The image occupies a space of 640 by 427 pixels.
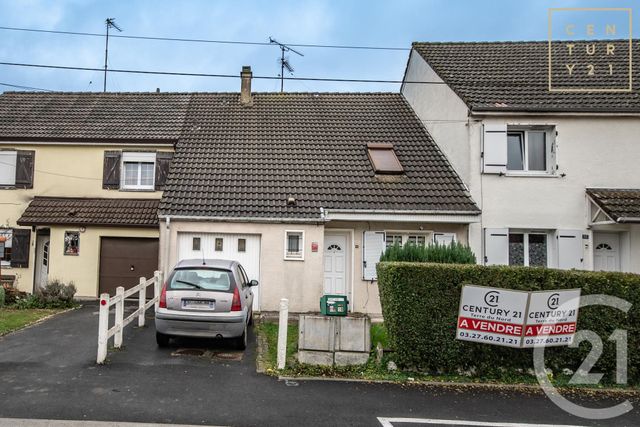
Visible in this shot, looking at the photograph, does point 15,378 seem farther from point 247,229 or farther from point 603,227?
point 603,227

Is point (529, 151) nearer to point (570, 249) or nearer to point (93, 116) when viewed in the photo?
point (570, 249)

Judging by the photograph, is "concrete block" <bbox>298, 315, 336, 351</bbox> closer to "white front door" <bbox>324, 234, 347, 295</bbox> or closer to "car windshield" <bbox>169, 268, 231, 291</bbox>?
"car windshield" <bbox>169, 268, 231, 291</bbox>

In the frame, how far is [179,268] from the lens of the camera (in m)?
7.73

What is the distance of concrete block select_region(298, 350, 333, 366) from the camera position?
6.85 meters

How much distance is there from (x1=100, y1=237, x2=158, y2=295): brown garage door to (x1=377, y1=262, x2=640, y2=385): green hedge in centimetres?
894

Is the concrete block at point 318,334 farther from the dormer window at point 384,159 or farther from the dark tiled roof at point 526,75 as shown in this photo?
the dark tiled roof at point 526,75

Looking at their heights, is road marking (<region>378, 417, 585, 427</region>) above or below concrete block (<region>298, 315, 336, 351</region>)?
below

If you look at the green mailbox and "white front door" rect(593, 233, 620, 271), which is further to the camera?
"white front door" rect(593, 233, 620, 271)

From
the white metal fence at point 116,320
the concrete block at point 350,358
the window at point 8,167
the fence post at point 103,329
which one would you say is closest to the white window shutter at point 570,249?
the concrete block at point 350,358

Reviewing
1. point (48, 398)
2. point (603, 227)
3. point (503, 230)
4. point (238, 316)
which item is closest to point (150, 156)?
point (238, 316)

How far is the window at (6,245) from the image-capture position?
43.7 ft

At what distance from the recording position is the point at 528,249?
1138 cm

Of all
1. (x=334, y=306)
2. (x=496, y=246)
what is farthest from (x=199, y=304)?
(x=496, y=246)

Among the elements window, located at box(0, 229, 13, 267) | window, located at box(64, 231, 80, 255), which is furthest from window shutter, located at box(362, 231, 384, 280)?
window, located at box(0, 229, 13, 267)
